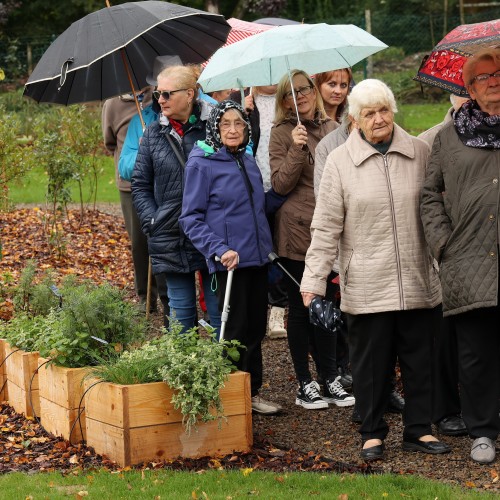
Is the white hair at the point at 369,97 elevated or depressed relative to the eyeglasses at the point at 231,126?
elevated

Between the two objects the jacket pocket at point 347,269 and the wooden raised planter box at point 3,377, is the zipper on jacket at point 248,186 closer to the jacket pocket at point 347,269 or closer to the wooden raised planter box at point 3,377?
the jacket pocket at point 347,269

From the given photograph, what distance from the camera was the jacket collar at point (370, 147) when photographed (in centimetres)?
606

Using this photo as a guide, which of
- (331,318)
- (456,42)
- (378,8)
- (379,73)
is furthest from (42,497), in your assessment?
(378,8)

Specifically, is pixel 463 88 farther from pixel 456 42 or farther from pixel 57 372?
pixel 57 372

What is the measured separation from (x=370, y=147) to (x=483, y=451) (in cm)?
177

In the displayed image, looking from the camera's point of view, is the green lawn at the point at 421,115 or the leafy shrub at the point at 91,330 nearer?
the leafy shrub at the point at 91,330

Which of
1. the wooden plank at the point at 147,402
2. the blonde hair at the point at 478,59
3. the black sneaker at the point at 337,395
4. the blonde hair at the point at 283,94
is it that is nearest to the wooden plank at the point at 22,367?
the wooden plank at the point at 147,402

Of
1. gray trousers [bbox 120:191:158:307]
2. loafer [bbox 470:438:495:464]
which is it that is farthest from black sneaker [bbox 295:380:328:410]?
gray trousers [bbox 120:191:158:307]

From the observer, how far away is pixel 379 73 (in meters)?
27.2

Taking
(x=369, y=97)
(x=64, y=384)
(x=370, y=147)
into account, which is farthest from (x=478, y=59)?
(x=64, y=384)

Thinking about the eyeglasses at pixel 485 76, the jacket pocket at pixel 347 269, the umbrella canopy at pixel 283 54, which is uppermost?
the umbrella canopy at pixel 283 54

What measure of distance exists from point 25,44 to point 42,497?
81.7 feet

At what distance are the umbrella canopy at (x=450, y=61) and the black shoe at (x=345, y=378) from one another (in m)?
2.20

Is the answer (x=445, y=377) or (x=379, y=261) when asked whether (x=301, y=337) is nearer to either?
(x=445, y=377)
